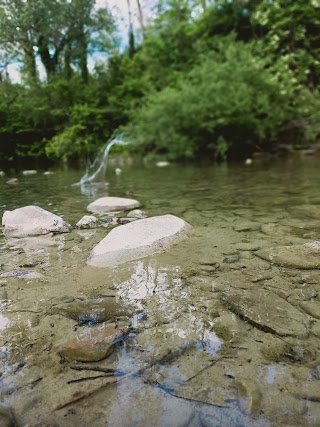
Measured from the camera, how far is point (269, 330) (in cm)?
138

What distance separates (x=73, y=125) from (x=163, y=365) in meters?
16.0

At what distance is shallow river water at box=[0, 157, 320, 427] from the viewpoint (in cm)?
98

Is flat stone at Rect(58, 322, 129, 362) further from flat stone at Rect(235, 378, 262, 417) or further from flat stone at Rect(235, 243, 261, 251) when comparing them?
flat stone at Rect(235, 243, 261, 251)

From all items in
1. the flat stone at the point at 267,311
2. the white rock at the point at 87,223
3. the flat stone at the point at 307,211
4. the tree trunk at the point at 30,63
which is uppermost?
the tree trunk at the point at 30,63

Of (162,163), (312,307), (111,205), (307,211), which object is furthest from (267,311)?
(162,163)

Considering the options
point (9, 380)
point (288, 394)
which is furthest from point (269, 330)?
point (9, 380)

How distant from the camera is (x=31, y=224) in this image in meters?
3.09

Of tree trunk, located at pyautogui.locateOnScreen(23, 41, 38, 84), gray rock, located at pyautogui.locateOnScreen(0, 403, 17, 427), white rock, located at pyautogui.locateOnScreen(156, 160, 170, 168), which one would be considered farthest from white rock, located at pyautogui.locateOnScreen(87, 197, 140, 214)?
tree trunk, located at pyautogui.locateOnScreen(23, 41, 38, 84)

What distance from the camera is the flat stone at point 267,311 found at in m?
1.39

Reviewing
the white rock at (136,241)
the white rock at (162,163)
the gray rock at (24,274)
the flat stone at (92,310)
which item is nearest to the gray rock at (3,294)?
the gray rock at (24,274)

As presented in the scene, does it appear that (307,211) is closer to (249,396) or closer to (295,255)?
(295,255)

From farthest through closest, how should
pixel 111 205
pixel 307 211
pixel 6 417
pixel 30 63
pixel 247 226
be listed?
pixel 30 63, pixel 111 205, pixel 307 211, pixel 247 226, pixel 6 417

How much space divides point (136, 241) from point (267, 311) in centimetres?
119

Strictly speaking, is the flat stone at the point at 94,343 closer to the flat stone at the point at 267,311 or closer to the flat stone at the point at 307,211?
the flat stone at the point at 267,311
